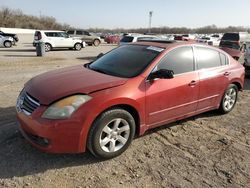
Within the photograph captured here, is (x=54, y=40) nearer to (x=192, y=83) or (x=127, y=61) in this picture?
(x=127, y=61)

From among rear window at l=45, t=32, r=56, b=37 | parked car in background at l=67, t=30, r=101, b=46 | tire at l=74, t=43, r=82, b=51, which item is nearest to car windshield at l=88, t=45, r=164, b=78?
rear window at l=45, t=32, r=56, b=37

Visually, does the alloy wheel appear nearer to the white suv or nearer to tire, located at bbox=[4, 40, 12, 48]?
the white suv

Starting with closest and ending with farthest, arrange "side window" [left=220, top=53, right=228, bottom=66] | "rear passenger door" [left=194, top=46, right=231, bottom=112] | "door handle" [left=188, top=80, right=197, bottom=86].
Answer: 1. "door handle" [left=188, top=80, right=197, bottom=86]
2. "rear passenger door" [left=194, top=46, right=231, bottom=112]
3. "side window" [left=220, top=53, right=228, bottom=66]

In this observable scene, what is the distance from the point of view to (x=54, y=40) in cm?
2300

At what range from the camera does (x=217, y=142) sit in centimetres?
481

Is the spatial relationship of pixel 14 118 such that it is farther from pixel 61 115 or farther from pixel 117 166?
pixel 117 166

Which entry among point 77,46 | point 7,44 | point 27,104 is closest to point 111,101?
point 27,104

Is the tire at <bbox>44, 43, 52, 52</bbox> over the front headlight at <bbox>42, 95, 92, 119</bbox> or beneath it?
beneath

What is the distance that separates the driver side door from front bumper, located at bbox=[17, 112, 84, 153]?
1.22 m

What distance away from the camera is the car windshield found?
456 centimetres

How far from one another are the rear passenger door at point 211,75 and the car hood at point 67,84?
70.1 inches

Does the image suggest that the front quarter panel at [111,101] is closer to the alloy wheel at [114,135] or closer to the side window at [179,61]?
the alloy wheel at [114,135]

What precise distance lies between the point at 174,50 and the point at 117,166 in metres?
2.23

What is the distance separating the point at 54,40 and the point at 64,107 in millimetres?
20400
